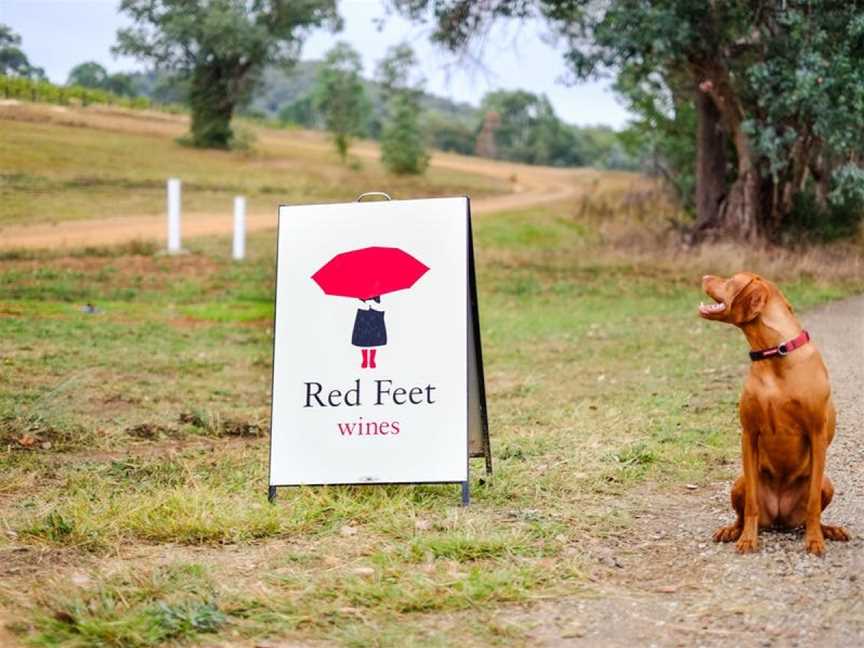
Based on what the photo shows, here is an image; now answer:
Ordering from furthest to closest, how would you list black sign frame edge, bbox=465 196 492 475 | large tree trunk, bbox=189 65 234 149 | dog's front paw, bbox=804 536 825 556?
large tree trunk, bbox=189 65 234 149
black sign frame edge, bbox=465 196 492 475
dog's front paw, bbox=804 536 825 556

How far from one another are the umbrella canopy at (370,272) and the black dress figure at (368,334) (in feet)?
0.22

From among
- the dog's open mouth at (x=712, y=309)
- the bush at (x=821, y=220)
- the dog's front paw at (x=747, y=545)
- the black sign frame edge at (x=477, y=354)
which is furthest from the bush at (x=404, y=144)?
the dog's front paw at (x=747, y=545)

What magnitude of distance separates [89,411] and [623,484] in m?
4.35

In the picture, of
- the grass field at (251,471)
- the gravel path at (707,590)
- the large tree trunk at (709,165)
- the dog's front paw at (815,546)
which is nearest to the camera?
the gravel path at (707,590)

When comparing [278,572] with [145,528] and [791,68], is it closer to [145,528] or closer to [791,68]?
[145,528]

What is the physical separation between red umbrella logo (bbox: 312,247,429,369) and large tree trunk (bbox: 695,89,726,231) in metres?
16.6

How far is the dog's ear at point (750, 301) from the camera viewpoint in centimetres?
508

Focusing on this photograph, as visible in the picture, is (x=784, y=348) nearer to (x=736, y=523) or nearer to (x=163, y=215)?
(x=736, y=523)

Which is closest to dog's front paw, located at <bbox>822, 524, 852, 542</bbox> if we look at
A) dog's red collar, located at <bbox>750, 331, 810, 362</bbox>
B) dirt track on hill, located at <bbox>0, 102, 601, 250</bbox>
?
dog's red collar, located at <bbox>750, 331, 810, 362</bbox>

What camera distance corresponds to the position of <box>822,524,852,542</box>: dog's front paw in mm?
5340

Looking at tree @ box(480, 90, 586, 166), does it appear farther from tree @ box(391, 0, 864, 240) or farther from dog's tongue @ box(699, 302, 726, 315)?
dog's tongue @ box(699, 302, 726, 315)

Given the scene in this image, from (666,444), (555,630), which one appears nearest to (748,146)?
(666,444)

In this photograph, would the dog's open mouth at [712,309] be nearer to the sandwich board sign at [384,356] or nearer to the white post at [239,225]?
the sandwich board sign at [384,356]

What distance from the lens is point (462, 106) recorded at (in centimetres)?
2538
